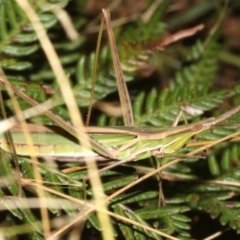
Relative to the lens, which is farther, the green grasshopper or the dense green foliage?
the green grasshopper

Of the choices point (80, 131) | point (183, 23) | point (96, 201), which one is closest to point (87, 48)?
point (183, 23)

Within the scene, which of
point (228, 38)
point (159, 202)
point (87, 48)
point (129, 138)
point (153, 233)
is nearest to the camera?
point (153, 233)

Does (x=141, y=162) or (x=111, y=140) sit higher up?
(x=111, y=140)

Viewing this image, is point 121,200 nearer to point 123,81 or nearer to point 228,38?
point 123,81

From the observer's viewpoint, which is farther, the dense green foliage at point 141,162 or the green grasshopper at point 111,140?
the green grasshopper at point 111,140

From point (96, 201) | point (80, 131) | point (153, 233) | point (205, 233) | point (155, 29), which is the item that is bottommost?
point (205, 233)

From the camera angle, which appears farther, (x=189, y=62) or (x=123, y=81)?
(x=189, y=62)

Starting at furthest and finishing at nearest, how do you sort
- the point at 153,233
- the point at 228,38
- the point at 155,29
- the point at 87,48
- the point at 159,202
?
the point at 228,38 → the point at 87,48 → the point at 155,29 → the point at 159,202 → the point at 153,233

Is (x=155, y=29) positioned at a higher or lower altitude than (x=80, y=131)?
higher

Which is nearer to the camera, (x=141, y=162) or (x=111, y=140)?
(x=111, y=140)

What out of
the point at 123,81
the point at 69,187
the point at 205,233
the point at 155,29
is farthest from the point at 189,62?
the point at 69,187
